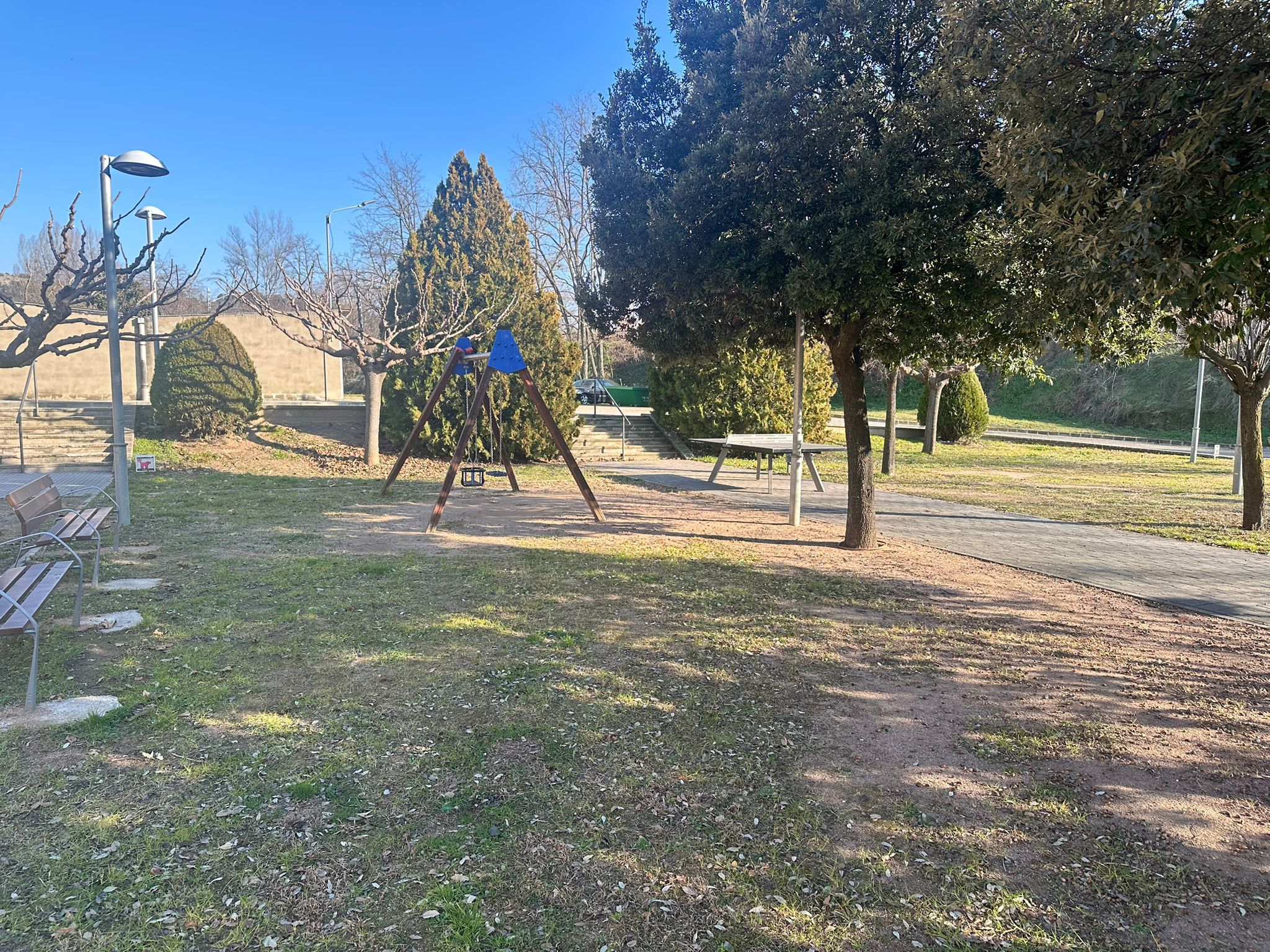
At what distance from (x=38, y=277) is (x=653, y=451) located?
24.8 meters

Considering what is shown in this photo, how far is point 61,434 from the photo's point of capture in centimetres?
1457

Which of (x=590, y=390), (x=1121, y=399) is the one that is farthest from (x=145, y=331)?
(x=1121, y=399)

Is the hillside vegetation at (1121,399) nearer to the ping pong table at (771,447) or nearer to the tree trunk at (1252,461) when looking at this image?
the ping pong table at (771,447)

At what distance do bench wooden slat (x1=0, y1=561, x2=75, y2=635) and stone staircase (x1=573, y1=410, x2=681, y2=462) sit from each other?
12.9 metres

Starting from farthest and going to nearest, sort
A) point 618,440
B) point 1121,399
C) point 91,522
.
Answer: point 1121,399, point 618,440, point 91,522

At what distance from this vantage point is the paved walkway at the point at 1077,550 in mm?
6766

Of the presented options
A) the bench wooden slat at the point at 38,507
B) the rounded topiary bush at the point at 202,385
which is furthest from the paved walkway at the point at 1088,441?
the bench wooden slat at the point at 38,507

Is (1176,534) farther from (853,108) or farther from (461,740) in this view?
(461,740)

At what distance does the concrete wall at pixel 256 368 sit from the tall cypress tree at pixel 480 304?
20.6 ft

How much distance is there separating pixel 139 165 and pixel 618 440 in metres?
12.6

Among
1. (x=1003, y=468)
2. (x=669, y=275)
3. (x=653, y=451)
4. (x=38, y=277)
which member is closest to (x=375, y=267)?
(x=38, y=277)

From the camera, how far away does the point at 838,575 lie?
285 inches

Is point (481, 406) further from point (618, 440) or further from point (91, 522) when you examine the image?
point (618, 440)

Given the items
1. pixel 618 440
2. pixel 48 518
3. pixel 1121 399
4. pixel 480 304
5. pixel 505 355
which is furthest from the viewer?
pixel 1121 399
